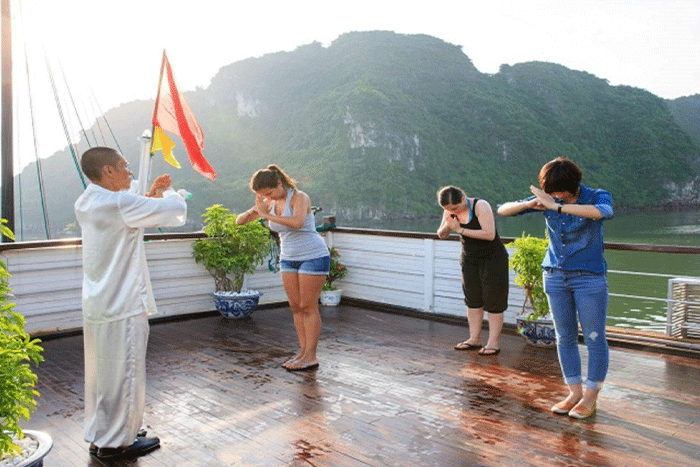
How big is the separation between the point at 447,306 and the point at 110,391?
382 cm

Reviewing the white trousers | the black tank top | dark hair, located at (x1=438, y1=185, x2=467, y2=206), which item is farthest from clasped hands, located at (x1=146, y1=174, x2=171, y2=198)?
the black tank top

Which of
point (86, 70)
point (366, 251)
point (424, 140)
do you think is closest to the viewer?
point (366, 251)

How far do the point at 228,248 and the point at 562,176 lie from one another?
12.3ft

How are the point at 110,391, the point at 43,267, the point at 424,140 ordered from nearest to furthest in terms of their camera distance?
the point at 110,391, the point at 43,267, the point at 424,140

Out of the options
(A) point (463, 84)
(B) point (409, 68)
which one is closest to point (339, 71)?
(B) point (409, 68)

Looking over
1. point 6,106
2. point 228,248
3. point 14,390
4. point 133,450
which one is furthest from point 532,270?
point 6,106

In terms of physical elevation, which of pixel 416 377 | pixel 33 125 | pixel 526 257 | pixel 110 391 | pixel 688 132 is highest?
pixel 688 132

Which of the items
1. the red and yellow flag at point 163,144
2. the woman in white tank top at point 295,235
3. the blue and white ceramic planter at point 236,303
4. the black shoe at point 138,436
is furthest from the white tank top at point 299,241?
the blue and white ceramic planter at point 236,303

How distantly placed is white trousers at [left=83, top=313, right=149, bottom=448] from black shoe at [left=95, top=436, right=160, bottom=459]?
4cm

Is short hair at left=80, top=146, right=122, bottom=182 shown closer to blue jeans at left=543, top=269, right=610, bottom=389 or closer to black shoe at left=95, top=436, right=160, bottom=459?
black shoe at left=95, top=436, right=160, bottom=459

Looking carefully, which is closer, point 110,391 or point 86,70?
point 110,391

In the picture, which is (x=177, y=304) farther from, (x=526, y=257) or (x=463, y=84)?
(x=463, y=84)

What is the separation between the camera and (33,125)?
38.6ft

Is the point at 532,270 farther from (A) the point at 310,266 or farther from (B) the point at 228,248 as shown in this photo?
(B) the point at 228,248
